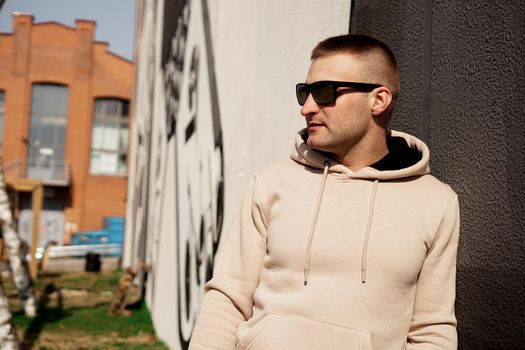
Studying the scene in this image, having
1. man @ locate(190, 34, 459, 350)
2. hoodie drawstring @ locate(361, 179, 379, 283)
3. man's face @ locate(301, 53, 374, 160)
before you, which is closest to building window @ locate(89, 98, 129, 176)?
man @ locate(190, 34, 459, 350)

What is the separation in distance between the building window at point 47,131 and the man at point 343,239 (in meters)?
33.2

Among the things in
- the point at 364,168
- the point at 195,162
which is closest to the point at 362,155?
the point at 364,168

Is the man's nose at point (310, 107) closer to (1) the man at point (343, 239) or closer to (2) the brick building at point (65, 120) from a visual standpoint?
(1) the man at point (343, 239)

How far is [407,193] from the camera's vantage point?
1.63 meters

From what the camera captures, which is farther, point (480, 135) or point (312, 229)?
point (480, 135)

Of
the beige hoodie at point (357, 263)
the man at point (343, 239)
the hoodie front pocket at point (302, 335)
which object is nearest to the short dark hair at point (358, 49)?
the man at point (343, 239)

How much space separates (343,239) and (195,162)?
15.2ft

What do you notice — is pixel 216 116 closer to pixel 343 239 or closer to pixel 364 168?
pixel 364 168

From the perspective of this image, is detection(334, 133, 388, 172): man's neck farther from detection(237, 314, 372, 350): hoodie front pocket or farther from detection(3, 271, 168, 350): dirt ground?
detection(3, 271, 168, 350): dirt ground

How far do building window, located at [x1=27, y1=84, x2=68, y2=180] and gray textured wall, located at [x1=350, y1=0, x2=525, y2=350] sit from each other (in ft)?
109

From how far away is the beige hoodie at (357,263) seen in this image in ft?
5.06

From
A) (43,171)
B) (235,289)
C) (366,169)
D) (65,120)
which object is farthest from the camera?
(65,120)

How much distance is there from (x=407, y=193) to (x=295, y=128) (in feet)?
4.86

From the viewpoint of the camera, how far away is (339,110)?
66.8 inches
